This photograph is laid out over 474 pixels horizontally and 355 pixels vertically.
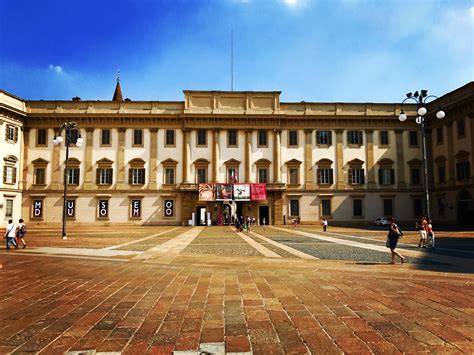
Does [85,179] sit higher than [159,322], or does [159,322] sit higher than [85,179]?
[85,179]

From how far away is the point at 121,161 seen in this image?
38.4 meters

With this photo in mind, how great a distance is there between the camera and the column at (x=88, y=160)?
3792 cm

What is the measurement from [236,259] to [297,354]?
7.34 m

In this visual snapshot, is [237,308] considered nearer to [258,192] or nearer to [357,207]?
[258,192]

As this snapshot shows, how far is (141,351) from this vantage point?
11.9 feet

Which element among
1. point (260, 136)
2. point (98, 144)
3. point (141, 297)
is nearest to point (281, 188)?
point (260, 136)

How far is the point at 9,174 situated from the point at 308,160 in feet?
108

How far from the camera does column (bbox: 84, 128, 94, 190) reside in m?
37.9

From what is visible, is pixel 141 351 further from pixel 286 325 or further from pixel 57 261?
pixel 57 261

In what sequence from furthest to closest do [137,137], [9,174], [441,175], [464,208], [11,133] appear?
[137,137], [441,175], [11,133], [9,174], [464,208]

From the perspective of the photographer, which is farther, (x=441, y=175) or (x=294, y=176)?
(x=294, y=176)

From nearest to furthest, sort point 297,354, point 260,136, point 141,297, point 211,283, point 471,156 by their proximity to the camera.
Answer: point 297,354, point 141,297, point 211,283, point 471,156, point 260,136

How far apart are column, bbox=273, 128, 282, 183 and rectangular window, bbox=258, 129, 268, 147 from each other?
106 cm

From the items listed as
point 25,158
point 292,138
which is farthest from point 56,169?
point 292,138
